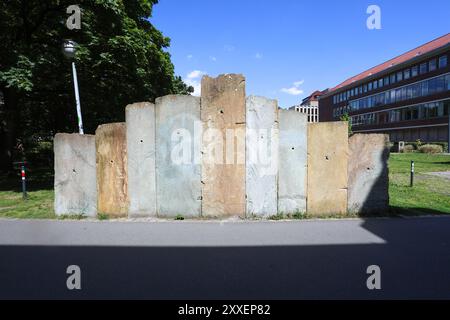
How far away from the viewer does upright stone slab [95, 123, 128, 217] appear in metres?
7.04

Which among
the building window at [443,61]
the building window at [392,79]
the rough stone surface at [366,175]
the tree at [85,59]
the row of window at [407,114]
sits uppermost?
the building window at [392,79]

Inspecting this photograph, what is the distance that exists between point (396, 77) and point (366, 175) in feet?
191

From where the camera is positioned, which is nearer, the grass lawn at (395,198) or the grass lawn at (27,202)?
the grass lawn at (27,202)

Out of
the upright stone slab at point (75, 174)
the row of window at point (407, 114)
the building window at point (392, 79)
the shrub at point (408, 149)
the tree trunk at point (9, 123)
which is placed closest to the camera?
the upright stone slab at point (75, 174)

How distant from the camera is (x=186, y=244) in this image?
5.00 meters

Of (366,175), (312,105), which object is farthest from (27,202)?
(312,105)

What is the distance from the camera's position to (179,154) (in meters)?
6.94

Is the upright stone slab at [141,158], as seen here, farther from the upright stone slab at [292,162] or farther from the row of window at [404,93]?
the row of window at [404,93]

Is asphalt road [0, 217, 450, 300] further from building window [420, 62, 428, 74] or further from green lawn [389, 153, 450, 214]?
building window [420, 62, 428, 74]

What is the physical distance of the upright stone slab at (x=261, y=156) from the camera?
6.86 meters

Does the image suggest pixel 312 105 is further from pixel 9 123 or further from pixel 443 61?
pixel 9 123

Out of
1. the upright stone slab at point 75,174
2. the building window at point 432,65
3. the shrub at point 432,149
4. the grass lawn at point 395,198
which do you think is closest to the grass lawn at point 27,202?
the grass lawn at point 395,198

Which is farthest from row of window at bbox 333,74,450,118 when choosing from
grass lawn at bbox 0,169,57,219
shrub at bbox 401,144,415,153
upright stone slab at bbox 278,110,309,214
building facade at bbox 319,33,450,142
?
grass lawn at bbox 0,169,57,219

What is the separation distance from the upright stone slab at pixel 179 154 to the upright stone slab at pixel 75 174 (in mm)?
1783
